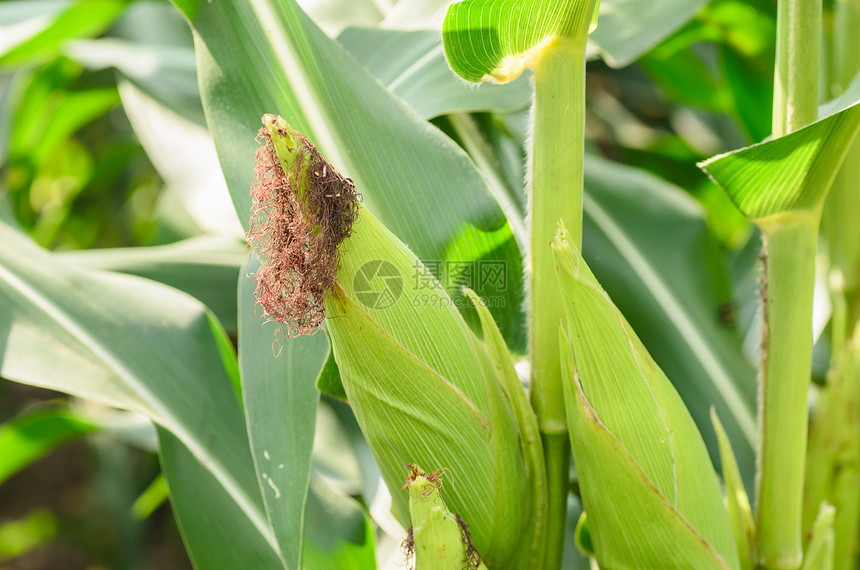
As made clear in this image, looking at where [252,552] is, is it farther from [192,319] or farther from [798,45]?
[798,45]

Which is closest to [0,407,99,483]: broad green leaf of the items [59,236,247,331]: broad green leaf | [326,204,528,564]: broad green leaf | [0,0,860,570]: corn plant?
[0,0,860,570]: corn plant

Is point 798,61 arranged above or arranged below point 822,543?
above

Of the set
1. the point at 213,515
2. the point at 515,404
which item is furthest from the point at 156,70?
the point at 515,404

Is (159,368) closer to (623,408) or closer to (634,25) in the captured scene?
(623,408)

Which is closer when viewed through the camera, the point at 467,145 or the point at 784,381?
the point at 784,381

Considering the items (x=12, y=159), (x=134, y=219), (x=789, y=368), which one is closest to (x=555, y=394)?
(x=789, y=368)
